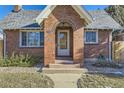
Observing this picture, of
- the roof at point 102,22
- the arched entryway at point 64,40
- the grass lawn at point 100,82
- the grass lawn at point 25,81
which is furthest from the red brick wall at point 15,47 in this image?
the grass lawn at point 100,82

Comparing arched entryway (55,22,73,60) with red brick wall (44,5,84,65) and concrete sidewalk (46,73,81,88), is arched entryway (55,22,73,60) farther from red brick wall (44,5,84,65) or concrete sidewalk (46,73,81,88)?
concrete sidewalk (46,73,81,88)

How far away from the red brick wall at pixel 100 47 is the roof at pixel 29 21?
591mm

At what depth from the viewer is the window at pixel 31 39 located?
22188 millimetres

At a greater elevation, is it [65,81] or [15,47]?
[15,47]

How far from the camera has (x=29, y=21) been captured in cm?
2288

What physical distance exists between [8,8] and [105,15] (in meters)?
7.97

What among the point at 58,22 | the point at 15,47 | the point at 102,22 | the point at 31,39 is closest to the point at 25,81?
the point at 58,22

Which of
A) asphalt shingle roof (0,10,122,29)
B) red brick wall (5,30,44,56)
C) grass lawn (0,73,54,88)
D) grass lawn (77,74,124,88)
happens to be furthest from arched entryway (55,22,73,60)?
grass lawn (0,73,54,88)

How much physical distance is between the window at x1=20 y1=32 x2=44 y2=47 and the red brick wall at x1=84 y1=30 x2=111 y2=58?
345 cm

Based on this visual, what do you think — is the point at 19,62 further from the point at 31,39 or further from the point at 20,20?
the point at 20,20

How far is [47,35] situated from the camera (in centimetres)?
1789

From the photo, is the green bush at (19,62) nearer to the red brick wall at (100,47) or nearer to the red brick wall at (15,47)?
the red brick wall at (15,47)

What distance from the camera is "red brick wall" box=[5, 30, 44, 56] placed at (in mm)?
21922
